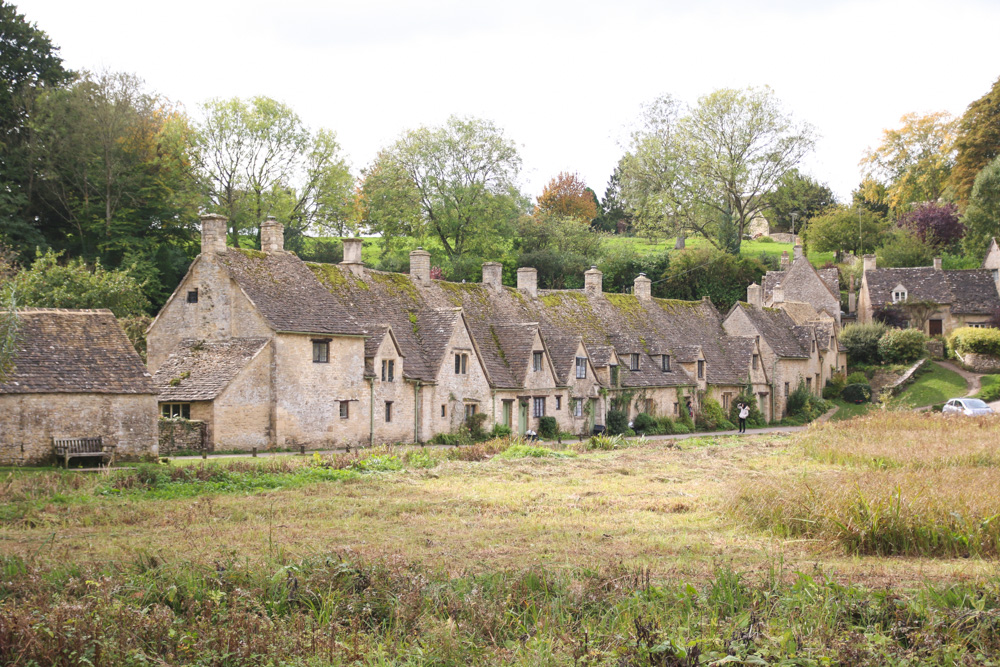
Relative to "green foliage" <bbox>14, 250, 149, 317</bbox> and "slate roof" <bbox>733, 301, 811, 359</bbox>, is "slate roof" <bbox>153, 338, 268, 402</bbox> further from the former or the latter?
"slate roof" <bbox>733, 301, 811, 359</bbox>

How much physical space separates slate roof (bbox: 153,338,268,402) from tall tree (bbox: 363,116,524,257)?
42.4 meters

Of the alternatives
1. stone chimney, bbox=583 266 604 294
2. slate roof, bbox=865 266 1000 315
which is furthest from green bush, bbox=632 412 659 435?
slate roof, bbox=865 266 1000 315

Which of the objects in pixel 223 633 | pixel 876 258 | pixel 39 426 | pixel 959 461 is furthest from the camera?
pixel 876 258

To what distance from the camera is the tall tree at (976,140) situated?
254ft

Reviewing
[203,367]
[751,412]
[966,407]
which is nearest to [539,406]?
[203,367]

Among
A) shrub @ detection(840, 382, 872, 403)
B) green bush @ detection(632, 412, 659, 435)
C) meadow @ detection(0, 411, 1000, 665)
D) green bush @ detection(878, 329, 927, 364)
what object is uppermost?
green bush @ detection(878, 329, 927, 364)

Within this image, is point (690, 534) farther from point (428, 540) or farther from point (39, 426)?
point (39, 426)

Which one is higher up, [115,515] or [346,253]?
[346,253]

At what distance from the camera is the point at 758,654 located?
9.82 meters

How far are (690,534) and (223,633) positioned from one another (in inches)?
380

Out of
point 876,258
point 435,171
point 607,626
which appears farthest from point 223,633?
point 876,258

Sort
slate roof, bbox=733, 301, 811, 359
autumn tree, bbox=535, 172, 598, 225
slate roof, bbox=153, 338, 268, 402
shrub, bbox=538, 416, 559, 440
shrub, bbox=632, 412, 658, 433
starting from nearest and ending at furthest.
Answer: slate roof, bbox=153, 338, 268, 402
shrub, bbox=538, 416, 559, 440
shrub, bbox=632, 412, 658, 433
slate roof, bbox=733, 301, 811, 359
autumn tree, bbox=535, 172, 598, 225

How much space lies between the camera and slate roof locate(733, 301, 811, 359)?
217 feet

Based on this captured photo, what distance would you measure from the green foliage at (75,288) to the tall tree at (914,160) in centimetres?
7663
